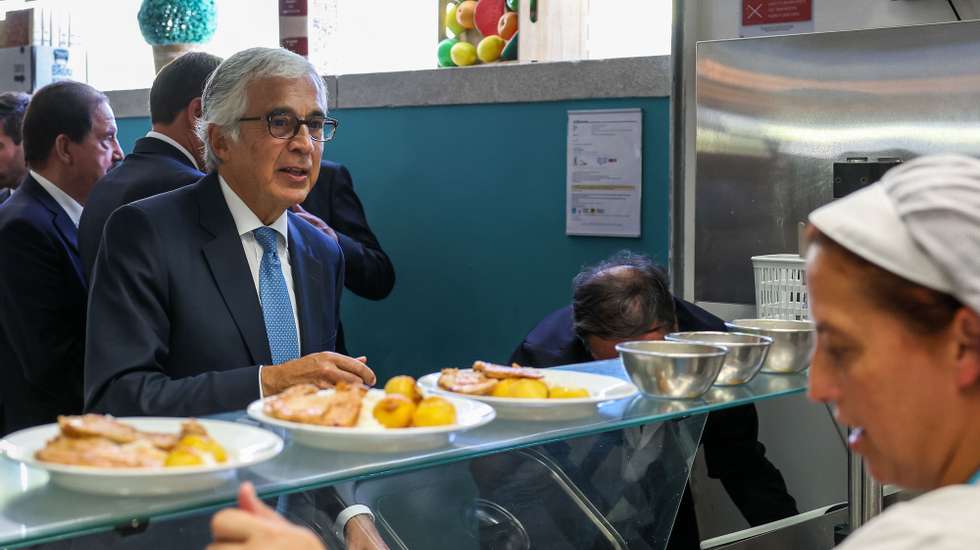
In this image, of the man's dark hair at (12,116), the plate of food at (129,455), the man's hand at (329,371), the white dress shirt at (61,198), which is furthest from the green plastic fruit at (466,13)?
the plate of food at (129,455)

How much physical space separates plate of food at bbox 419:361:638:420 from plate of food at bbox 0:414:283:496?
0.42 m

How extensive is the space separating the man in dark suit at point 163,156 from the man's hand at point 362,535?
154 cm

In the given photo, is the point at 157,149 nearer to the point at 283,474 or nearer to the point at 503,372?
the point at 503,372

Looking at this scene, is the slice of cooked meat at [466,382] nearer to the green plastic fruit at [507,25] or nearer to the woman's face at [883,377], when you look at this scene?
the woman's face at [883,377]

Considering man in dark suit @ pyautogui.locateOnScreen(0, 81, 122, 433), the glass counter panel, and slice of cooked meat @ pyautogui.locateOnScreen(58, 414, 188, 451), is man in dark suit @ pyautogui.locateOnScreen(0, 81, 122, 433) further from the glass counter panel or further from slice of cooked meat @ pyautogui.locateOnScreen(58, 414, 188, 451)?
slice of cooked meat @ pyautogui.locateOnScreen(58, 414, 188, 451)

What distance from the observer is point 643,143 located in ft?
13.3

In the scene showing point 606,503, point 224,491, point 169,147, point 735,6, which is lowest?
point 606,503

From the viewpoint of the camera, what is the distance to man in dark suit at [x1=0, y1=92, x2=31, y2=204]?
15.6 feet

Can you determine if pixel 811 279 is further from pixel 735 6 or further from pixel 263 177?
pixel 735 6

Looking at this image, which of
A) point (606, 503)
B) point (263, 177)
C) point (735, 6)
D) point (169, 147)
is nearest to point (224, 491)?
point (606, 503)

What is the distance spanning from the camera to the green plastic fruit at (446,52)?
4.66 m

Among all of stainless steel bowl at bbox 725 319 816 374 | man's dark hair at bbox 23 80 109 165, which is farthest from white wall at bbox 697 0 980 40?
man's dark hair at bbox 23 80 109 165

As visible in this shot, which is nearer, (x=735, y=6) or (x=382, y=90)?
(x=735, y=6)

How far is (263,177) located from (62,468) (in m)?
1.34
